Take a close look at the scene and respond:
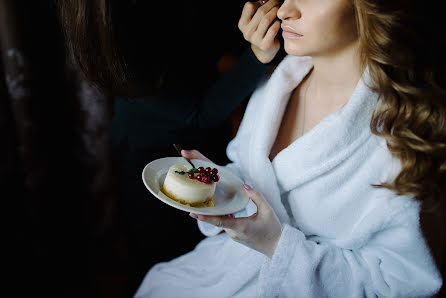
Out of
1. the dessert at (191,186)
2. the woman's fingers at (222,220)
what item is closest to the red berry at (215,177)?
the dessert at (191,186)

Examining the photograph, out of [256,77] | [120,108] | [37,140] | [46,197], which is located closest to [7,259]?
[46,197]

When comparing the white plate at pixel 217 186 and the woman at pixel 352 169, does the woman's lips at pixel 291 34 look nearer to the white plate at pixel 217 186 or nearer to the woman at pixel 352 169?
the woman at pixel 352 169

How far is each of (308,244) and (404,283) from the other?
0.80ft

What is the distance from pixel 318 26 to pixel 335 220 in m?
0.51

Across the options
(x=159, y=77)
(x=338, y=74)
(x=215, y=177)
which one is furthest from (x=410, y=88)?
(x=159, y=77)

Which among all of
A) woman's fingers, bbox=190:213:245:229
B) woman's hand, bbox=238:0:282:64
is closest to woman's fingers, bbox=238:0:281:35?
woman's hand, bbox=238:0:282:64

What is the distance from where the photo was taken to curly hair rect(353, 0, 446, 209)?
78cm

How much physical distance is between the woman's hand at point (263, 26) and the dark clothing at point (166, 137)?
65 millimetres

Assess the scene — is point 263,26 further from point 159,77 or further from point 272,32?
point 159,77

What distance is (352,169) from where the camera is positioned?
0.93 metres

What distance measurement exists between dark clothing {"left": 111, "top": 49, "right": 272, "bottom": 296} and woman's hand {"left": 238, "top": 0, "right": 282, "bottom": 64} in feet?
0.21

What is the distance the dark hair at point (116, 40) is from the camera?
102 centimetres

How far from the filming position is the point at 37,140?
1551mm

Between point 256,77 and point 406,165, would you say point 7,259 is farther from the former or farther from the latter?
point 406,165
